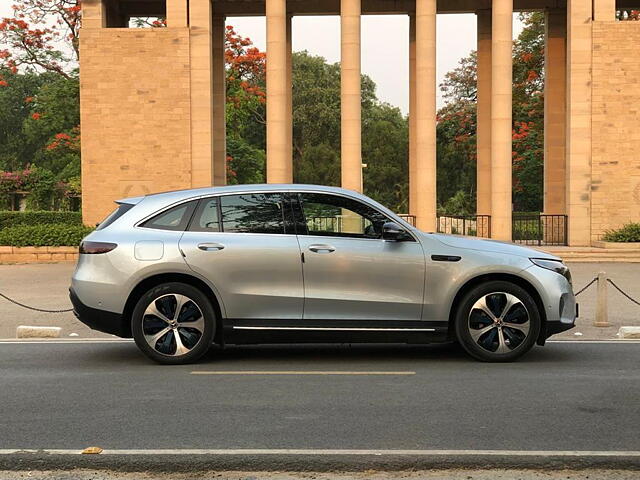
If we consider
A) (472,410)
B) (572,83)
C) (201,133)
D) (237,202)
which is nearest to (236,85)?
(201,133)

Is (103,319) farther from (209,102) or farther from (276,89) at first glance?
(276,89)

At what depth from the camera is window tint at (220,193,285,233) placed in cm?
929

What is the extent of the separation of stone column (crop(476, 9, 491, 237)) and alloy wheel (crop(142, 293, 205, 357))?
28.6m

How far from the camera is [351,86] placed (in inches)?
1229

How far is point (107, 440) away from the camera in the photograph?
5.96 meters

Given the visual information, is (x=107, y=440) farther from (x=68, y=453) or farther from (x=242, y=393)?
(x=242, y=393)

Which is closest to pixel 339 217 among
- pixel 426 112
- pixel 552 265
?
pixel 552 265

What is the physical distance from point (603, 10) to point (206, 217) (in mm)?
25101

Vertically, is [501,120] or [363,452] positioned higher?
[501,120]

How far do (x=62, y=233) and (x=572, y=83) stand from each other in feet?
58.4

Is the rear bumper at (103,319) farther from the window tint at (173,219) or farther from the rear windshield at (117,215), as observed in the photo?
the window tint at (173,219)

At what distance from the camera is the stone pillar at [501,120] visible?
3097cm

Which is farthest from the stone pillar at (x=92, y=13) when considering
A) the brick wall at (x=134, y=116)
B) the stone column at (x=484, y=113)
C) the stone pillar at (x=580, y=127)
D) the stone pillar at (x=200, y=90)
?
the stone pillar at (x=580, y=127)

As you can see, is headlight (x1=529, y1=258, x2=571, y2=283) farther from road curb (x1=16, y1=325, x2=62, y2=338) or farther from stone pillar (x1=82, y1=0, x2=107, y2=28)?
stone pillar (x1=82, y1=0, x2=107, y2=28)
